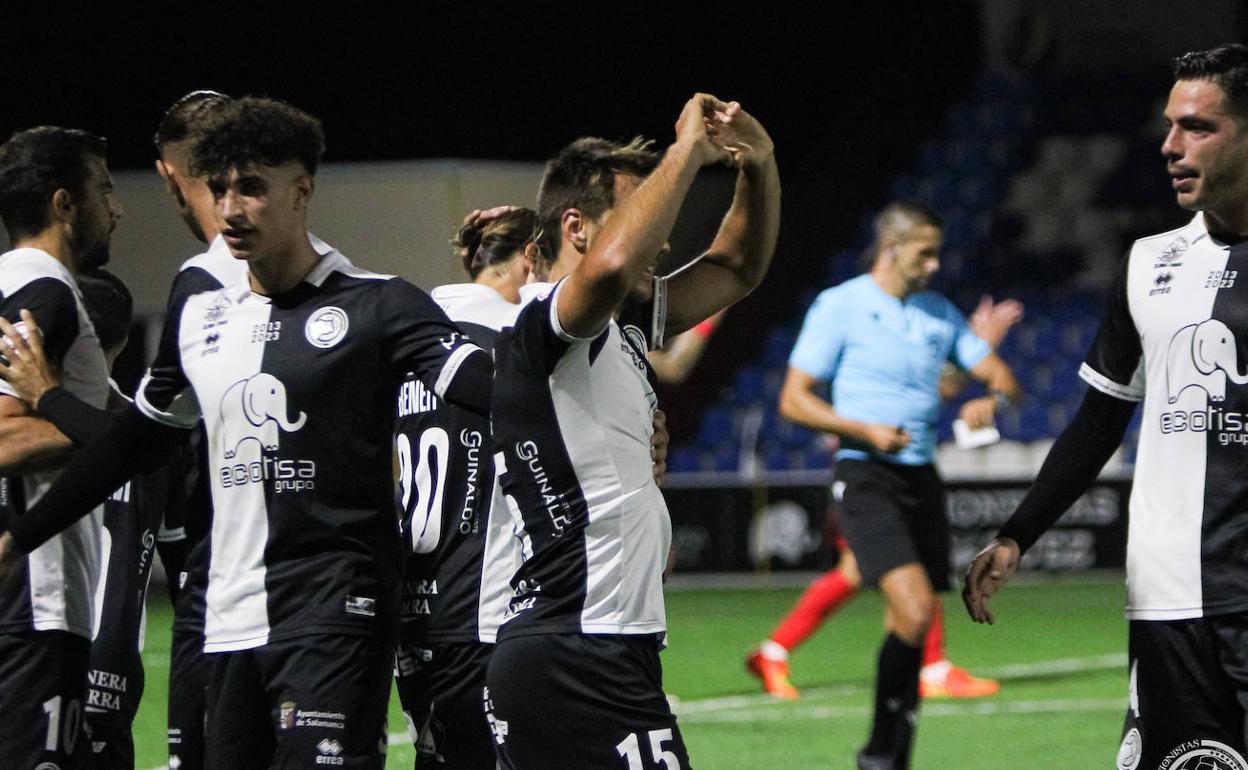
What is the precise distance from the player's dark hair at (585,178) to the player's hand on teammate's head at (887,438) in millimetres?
3905

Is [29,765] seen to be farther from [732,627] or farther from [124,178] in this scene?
[124,178]

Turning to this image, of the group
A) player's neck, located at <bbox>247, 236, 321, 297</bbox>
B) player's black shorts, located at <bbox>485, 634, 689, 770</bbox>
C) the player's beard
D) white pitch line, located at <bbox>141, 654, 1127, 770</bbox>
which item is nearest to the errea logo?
player's black shorts, located at <bbox>485, 634, 689, 770</bbox>

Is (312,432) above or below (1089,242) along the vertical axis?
below

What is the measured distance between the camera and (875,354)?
892cm

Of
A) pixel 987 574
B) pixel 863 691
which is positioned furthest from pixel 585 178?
pixel 863 691

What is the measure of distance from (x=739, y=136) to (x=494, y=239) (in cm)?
158

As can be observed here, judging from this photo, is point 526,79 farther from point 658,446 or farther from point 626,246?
point 626,246

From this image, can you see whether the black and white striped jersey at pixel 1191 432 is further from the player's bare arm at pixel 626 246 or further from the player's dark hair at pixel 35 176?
the player's dark hair at pixel 35 176

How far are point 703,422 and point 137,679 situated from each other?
52.5 feet

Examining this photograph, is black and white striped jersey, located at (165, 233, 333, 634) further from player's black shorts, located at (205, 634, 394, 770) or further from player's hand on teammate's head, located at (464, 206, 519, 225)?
player's hand on teammate's head, located at (464, 206, 519, 225)

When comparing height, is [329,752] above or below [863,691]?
above

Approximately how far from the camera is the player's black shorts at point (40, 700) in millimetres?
4836

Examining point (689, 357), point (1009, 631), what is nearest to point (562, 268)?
point (689, 357)

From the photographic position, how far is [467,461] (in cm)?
538
